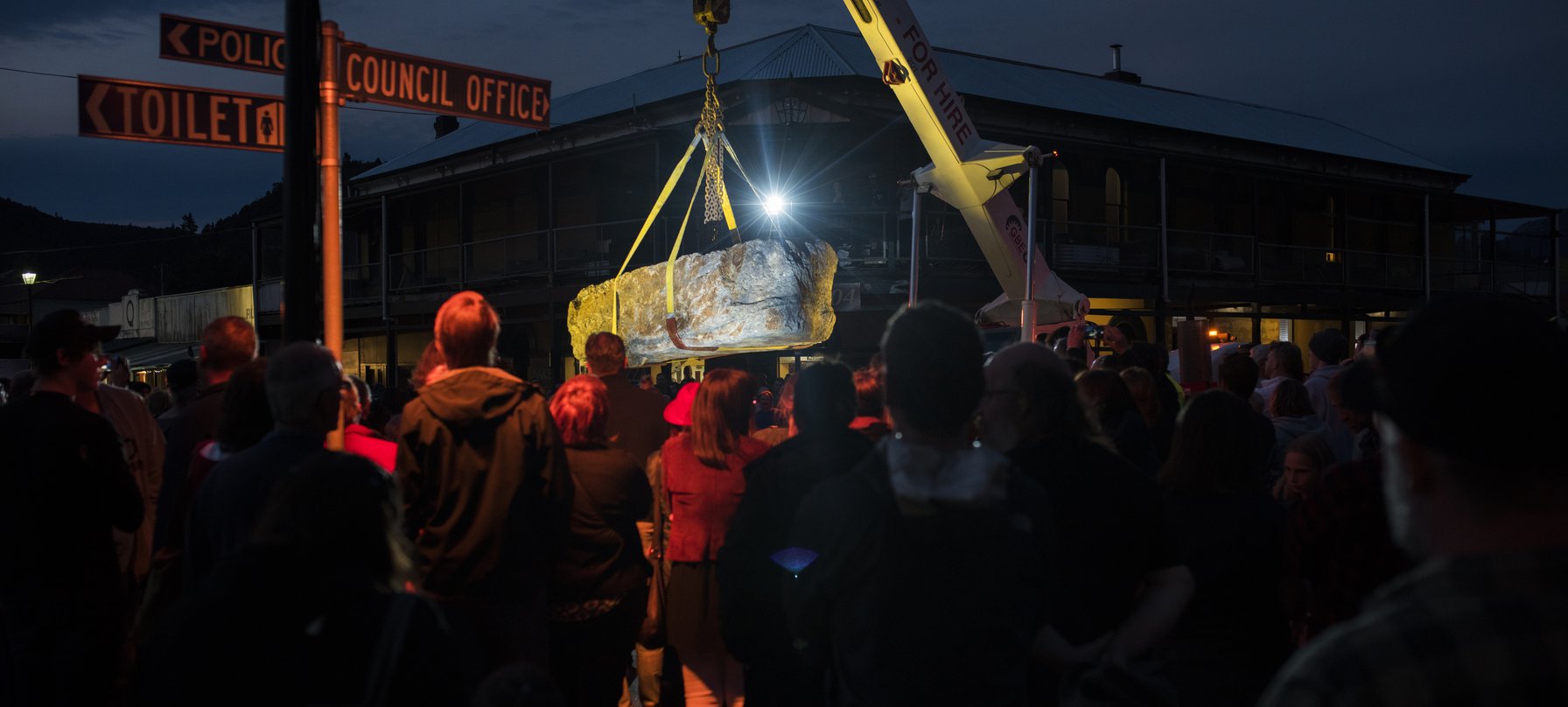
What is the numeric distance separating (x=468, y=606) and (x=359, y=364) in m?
32.4

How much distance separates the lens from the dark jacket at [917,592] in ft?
7.49

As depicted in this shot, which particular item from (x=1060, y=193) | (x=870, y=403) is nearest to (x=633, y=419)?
(x=870, y=403)

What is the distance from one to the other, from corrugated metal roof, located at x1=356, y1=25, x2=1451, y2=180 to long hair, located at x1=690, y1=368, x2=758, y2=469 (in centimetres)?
1618

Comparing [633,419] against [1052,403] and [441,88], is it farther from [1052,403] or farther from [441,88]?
Result: [1052,403]

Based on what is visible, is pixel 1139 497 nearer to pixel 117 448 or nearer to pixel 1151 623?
pixel 1151 623

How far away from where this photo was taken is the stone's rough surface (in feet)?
19.5

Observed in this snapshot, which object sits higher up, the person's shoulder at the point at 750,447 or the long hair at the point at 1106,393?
the long hair at the point at 1106,393

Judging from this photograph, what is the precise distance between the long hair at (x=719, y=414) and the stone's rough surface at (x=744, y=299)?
123 centimetres

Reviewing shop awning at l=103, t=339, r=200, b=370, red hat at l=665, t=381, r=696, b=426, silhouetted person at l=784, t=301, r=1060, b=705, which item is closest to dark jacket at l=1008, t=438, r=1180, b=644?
silhouetted person at l=784, t=301, r=1060, b=705

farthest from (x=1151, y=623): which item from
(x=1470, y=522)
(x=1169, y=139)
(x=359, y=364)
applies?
(x=359, y=364)

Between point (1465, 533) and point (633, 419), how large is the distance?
488 centimetres

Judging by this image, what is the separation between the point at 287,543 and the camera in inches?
69.3

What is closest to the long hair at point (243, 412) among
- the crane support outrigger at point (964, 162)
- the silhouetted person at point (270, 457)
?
the silhouetted person at point (270, 457)

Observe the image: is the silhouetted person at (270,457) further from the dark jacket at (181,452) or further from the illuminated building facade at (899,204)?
the illuminated building facade at (899,204)
